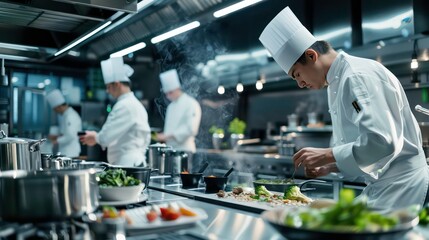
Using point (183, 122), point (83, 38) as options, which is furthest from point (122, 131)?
point (183, 122)

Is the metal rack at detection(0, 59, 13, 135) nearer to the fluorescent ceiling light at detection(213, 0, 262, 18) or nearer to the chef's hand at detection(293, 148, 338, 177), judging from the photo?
the fluorescent ceiling light at detection(213, 0, 262, 18)

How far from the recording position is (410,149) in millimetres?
2088

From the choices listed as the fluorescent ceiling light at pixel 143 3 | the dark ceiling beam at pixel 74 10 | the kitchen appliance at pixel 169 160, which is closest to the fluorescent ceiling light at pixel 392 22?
the kitchen appliance at pixel 169 160

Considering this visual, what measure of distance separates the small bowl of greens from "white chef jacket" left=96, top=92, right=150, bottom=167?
2.40 m

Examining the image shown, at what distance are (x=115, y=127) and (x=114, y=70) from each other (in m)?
0.63

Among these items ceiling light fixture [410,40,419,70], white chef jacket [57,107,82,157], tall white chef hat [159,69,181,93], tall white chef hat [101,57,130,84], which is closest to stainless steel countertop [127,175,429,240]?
tall white chef hat [101,57,130,84]

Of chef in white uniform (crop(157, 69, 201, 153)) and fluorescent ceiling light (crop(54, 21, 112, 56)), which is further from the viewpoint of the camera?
chef in white uniform (crop(157, 69, 201, 153))

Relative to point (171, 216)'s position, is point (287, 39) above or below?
above

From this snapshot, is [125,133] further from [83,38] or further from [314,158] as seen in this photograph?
[314,158]

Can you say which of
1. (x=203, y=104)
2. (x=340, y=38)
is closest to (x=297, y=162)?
(x=340, y=38)

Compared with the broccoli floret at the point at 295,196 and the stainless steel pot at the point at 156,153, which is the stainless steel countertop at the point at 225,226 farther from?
the stainless steel pot at the point at 156,153

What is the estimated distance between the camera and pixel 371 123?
5.94ft

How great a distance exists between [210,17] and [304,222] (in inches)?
95.9

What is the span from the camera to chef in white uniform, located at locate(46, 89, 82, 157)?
252 inches
